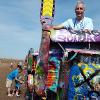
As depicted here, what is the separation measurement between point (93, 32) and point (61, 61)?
837 mm

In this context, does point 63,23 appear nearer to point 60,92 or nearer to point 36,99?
point 60,92

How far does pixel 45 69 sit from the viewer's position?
8492 millimetres

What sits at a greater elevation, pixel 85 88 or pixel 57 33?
pixel 57 33

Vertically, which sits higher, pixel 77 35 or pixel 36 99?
pixel 77 35

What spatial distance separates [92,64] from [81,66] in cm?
24

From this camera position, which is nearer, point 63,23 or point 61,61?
point 61,61

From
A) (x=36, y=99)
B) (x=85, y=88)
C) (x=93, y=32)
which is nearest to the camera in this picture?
(x=85, y=88)

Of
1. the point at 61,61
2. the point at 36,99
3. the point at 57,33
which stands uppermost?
the point at 57,33

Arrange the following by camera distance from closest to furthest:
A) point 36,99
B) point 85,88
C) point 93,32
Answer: point 85,88 → point 93,32 → point 36,99

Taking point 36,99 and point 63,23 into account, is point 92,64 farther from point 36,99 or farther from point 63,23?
point 36,99

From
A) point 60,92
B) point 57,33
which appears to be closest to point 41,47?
point 57,33

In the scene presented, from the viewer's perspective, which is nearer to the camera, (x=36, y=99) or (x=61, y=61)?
(x=61, y=61)

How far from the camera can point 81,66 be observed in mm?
8039

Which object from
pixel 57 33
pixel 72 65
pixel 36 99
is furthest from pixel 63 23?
pixel 36 99
